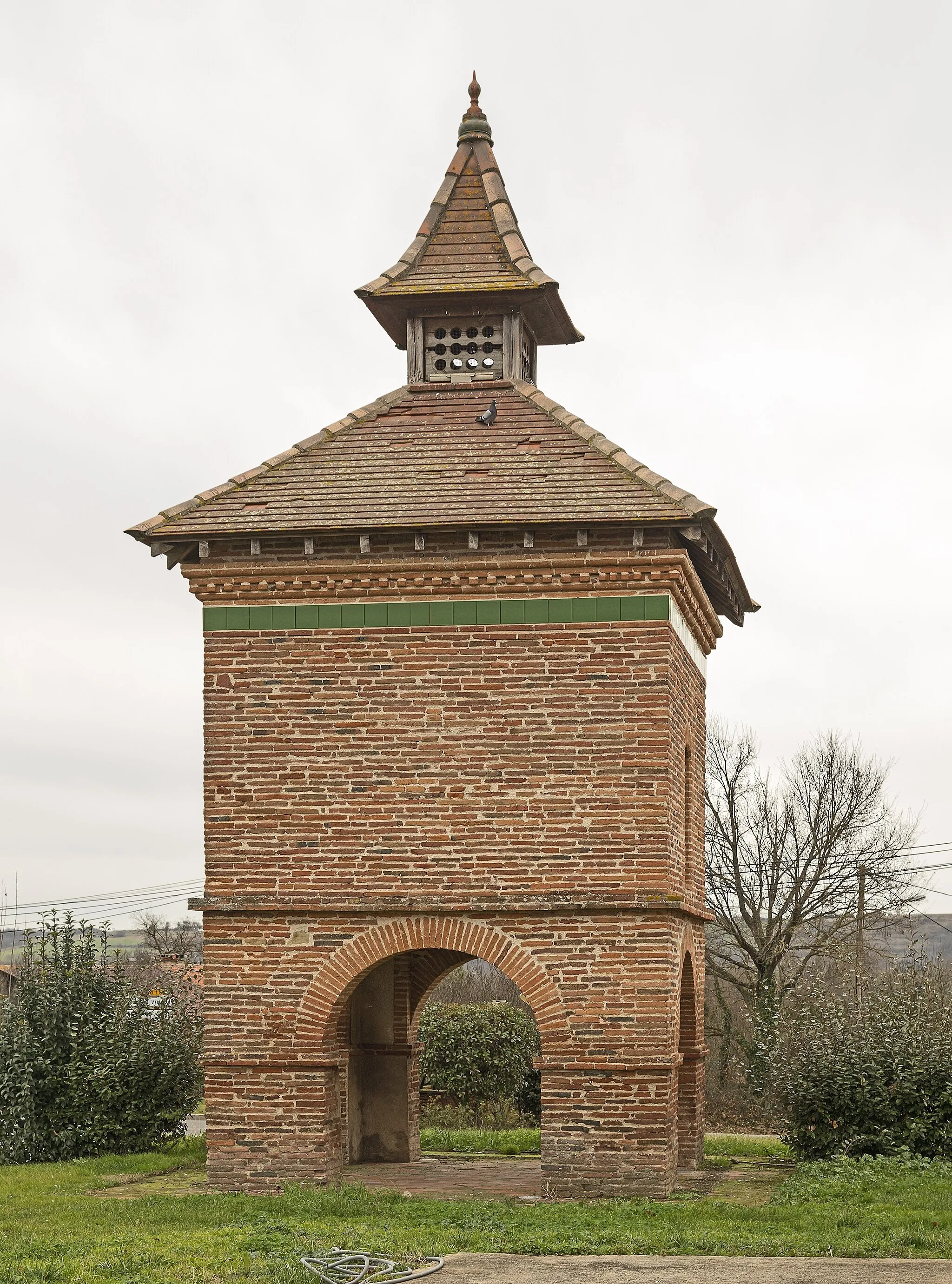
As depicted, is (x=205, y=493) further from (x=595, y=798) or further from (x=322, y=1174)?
(x=322, y=1174)

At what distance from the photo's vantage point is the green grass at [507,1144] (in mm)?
18547

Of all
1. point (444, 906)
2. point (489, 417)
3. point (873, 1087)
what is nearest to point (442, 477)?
point (489, 417)

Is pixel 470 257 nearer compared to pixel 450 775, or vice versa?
pixel 450 775

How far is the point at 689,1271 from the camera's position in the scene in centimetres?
1037

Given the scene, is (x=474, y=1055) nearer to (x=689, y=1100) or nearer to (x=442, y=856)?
(x=689, y=1100)

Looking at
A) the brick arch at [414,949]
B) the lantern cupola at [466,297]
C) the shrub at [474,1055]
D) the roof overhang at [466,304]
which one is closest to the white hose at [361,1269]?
the brick arch at [414,949]

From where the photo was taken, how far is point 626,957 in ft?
46.1

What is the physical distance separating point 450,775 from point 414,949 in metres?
1.65

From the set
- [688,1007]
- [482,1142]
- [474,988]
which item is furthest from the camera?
[474,988]

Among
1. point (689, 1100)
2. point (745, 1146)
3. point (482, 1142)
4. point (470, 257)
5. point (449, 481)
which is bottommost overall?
point (745, 1146)

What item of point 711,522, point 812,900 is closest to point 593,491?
point 711,522

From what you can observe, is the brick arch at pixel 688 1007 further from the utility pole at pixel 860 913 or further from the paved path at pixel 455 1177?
the utility pole at pixel 860 913

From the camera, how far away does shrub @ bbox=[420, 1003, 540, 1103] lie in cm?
2244

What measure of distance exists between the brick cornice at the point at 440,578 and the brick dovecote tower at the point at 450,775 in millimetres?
23
